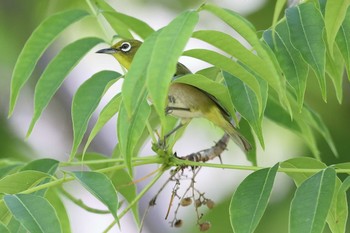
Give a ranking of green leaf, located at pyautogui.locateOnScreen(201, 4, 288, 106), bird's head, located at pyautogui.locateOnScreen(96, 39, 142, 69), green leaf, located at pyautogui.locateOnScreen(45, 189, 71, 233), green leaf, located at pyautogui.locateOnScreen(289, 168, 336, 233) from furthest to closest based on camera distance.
A: bird's head, located at pyautogui.locateOnScreen(96, 39, 142, 69) → green leaf, located at pyautogui.locateOnScreen(45, 189, 71, 233) → green leaf, located at pyautogui.locateOnScreen(289, 168, 336, 233) → green leaf, located at pyautogui.locateOnScreen(201, 4, 288, 106)

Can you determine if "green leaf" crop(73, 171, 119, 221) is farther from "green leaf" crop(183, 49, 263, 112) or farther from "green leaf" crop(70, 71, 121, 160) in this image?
"green leaf" crop(183, 49, 263, 112)

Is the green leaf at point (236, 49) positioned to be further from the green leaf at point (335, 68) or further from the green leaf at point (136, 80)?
A: the green leaf at point (335, 68)

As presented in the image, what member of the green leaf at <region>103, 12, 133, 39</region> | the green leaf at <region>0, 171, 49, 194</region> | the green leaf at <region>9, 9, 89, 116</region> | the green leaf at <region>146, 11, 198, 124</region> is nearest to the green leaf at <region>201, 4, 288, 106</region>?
the green leaf at <region>146, 11, 198, 124</region>

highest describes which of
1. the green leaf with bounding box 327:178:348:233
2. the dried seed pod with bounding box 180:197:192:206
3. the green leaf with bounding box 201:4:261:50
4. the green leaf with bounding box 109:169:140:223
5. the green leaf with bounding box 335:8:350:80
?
the green leaf with bounding box 201:4:261:50

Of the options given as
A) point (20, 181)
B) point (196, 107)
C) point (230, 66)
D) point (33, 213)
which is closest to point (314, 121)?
point (196, 107)

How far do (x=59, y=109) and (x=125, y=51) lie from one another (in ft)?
6.01

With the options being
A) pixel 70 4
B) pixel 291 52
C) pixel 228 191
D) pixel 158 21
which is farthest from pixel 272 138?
pixel 291 52

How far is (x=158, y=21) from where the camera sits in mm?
5465

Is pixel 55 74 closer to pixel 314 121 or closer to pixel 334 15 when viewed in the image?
pixel 334 15

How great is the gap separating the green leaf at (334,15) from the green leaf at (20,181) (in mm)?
775

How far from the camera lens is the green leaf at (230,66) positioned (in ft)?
6.41

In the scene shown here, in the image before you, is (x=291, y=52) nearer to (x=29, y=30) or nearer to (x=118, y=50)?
(x=118, y=50)

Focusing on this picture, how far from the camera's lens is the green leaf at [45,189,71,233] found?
2.67 m

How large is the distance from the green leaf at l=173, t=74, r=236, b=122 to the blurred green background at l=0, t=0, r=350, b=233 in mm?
2433
